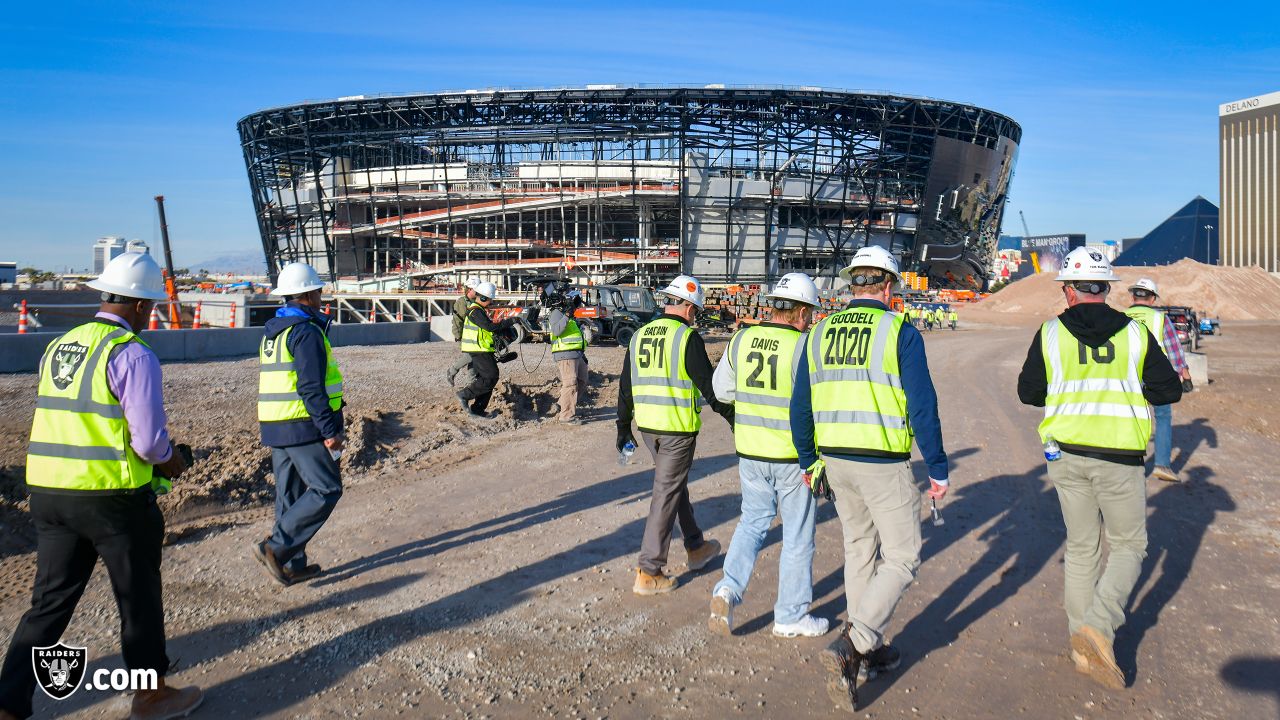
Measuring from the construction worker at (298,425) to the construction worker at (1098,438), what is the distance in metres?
3.59

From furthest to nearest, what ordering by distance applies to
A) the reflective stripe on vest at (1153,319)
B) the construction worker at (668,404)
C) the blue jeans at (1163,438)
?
1. the blue jeans at (1163,438)
2. the reflective stripe on vest at (1153,319)
3. the construction worker at (668,404)

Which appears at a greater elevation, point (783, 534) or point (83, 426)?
point (83, 426)

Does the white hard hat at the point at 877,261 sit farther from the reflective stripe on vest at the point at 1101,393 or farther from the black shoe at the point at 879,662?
the black shoe at the point at 879,662

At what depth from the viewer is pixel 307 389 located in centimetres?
458

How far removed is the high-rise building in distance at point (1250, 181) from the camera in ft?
312

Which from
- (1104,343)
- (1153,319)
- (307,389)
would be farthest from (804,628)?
(1153,319)

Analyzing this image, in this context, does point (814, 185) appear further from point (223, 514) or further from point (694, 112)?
point (223, 514)

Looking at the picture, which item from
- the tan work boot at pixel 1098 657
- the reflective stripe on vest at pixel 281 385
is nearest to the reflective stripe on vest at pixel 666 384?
the reflective stripe on vest at pixel 281 385

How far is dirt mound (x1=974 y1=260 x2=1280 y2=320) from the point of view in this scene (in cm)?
4234

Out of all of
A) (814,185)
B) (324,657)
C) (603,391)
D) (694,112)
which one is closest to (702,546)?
(324,657)

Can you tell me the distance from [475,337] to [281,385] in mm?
5107

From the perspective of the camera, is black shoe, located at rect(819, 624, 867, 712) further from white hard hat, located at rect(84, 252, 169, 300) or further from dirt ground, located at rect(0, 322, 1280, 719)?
white hard hat, located at rect(84, 252, 169, 300)

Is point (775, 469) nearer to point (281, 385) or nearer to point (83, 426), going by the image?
point (281, 385)

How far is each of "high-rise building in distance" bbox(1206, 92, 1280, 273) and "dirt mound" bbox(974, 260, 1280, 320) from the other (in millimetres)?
59990
